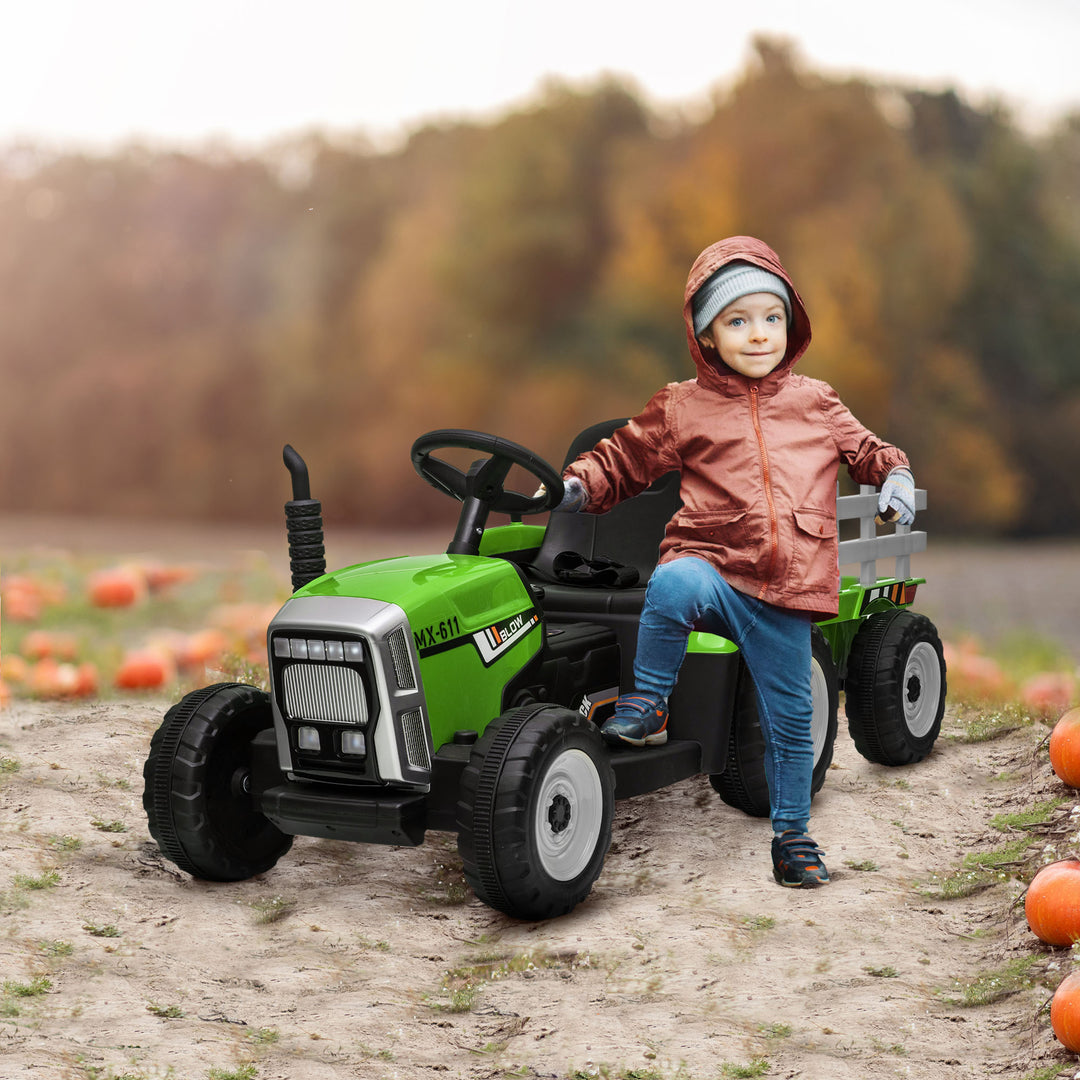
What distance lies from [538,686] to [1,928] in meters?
1.38

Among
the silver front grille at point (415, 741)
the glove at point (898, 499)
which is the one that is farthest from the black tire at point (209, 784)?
the glove at point (898, 499)

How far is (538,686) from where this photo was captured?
3.59m

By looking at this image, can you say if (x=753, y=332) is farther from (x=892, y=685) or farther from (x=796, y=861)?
(x=892, y=685)

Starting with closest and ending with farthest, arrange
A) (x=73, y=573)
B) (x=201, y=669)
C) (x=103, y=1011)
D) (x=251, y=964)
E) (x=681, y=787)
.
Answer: (x=103, y=1011), (x=251, y=964), (x=681, y=787), (x=201, y=669), (x=73, y=573)

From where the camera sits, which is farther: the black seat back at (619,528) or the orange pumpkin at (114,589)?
the orange pumpkin at (114,589)

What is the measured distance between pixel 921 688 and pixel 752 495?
158 cm

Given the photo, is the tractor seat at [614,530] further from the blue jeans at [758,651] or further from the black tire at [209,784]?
the black tire at [209,784]

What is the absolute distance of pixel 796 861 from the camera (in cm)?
353

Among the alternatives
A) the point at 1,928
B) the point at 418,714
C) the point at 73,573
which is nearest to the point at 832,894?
the point at 418,714

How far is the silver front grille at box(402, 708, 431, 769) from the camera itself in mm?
3182

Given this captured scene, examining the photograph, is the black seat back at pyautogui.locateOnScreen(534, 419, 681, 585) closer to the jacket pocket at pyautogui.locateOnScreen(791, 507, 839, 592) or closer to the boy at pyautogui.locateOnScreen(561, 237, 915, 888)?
the boy at pyautogui.locateOnScreen(561, 237, 915, 888)

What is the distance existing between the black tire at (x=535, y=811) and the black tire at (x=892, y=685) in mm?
1391

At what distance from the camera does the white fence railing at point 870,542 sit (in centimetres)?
445

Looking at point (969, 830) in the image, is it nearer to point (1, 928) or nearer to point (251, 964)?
point (251, 964)
